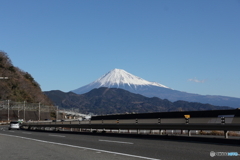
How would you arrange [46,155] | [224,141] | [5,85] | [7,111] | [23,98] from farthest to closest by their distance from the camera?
1. [23,98]
2. [5,85]
3. [7,111]
4. [224,141]
5. [46,155]

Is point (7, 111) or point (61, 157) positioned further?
point (7, 111)

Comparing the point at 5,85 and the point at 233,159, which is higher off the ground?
the point at 5,85

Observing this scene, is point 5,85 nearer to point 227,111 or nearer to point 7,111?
point 7,111

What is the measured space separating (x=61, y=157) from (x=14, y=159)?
162cm

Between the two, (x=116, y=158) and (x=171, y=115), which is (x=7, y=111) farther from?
(x=116, y=158)

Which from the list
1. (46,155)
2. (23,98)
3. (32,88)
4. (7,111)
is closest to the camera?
(46,155)

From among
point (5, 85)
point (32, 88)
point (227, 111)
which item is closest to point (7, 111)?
point (5, 85)

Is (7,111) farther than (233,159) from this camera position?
Yes

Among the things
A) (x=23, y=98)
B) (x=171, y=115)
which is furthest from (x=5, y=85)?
(x=171, y=115)

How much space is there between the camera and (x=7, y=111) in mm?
103750

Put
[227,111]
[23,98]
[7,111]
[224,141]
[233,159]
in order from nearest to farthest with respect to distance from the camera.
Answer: [233,159] < [224,141] < [227,111] < [7,111] < [23,98]

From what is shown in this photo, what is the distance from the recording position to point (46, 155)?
43.1ft

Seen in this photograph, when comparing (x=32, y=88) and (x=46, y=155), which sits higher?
(x=32, y=88)

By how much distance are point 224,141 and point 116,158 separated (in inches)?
294
